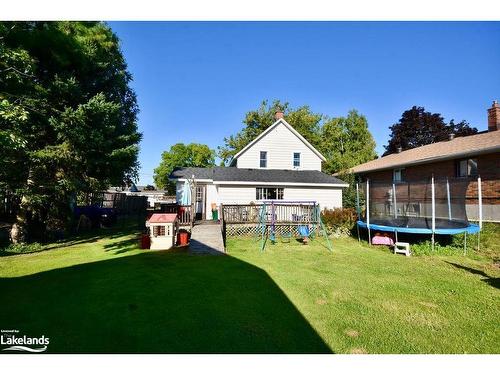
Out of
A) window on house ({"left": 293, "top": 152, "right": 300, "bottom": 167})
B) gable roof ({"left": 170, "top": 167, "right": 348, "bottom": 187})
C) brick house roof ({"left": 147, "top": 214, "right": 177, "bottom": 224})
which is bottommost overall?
brick house roof ({"left": 147, "top": 214, "right": 177, "bottom": 224})

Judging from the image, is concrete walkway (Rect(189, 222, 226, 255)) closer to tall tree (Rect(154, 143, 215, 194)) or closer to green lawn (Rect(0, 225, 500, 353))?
green lawn (Rect(0, 225, 500, 353))

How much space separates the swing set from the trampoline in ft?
8.26

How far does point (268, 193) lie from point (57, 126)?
12860mm

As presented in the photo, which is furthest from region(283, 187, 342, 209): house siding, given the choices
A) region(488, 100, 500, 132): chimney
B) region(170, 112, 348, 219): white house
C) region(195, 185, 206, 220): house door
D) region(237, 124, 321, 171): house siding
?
region(488, 100, 500, 132): chimney

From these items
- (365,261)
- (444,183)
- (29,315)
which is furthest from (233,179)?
(29,315)

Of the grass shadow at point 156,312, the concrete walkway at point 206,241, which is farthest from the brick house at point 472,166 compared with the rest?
the grass shadow at point 156,312

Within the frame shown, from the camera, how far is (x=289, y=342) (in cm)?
404

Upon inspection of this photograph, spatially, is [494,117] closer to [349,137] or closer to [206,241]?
Answer: [349,137]

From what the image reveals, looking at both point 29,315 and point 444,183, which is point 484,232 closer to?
point 444,183

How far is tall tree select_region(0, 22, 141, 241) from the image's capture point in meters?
11.1

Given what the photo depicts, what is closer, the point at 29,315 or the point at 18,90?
the point at 29,315

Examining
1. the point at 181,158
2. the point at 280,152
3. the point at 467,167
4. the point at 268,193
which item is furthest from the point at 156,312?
the point at 181,158

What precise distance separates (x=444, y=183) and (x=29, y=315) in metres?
15.5

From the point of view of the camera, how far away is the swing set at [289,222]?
1351 cm
